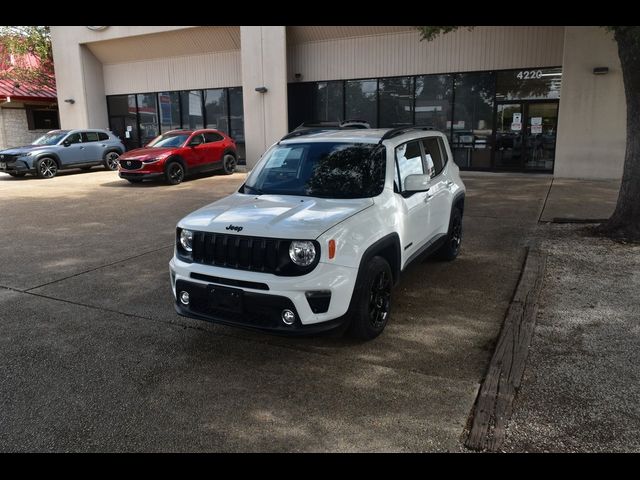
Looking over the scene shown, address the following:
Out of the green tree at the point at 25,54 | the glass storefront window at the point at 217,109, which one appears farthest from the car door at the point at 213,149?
the green tree at the point at 25,54

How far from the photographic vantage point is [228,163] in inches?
712

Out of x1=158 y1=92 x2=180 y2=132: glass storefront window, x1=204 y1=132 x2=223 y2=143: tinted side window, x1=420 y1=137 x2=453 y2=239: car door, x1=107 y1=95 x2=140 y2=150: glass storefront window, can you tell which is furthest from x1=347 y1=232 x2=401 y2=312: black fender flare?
x1=107 y1=95 x2=140 y2=150: glass storefront window

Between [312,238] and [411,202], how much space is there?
5.36ft

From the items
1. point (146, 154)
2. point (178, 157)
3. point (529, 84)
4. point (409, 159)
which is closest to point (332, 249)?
point (409, 159)

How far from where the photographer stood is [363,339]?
4473mm

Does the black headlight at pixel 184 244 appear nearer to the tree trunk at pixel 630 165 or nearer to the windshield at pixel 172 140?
the tree trunk at pixel 630 165

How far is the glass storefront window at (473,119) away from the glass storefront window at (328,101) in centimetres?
414

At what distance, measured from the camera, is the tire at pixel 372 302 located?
4180mm

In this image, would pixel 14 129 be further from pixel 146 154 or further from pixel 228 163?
pixel 146 154

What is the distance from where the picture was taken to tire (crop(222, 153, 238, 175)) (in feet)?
58.6

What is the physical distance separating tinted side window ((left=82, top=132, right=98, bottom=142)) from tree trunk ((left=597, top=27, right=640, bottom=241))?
57.7ft
